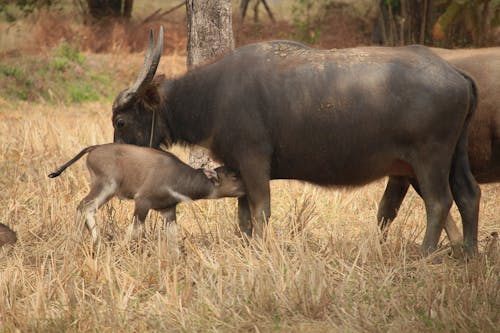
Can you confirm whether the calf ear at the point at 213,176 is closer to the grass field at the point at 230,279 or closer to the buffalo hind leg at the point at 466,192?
the grass field at the point at 230,279

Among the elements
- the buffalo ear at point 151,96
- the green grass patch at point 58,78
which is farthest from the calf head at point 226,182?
the green grass patch at point 58,78

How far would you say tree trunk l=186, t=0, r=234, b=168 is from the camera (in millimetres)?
8164

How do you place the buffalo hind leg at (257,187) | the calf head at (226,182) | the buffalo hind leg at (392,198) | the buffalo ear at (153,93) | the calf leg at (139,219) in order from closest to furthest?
the buffalo hind leg at (257,187) → the calf leg at (139,219) → the calf head at (226,182) → the buffalo ear at (153,93) → the buffalo hind leg at (392,198)

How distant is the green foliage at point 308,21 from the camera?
2155cm

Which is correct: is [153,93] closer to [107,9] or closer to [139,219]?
[139,219]

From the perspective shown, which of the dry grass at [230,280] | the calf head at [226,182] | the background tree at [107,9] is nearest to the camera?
the dry grass at [230,280]

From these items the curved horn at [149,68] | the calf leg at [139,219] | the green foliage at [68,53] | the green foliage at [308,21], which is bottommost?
the green foliage at [308,21]

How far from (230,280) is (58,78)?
1279 centimetres

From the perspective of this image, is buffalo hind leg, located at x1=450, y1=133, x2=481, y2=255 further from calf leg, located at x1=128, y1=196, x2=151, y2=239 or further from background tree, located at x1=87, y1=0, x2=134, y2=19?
background tree, located at x1=87, y1=0, x2=134, y2=19

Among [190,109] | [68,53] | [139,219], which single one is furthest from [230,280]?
[68,53]

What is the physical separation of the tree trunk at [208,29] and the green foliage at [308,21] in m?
13.1

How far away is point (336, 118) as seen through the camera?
612cm

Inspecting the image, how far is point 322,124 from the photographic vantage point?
243 inches

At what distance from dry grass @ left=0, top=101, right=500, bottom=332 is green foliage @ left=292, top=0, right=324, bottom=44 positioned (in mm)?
14344
